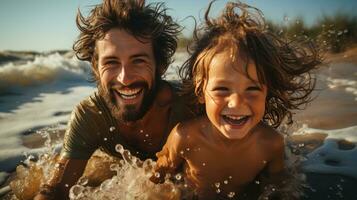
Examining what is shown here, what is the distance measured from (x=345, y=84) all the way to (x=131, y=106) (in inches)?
177

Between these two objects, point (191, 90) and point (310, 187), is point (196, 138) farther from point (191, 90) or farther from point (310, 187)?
point (310, 187)

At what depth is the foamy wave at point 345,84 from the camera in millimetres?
5769

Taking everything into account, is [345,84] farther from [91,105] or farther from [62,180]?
[62,180]

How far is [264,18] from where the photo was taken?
291 cm

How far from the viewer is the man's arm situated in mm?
3051

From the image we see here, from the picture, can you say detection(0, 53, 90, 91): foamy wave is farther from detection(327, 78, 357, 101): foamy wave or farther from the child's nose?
the child's nose

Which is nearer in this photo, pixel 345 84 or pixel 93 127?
pixel 93 127

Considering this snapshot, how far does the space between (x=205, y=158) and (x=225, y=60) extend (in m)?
0.85

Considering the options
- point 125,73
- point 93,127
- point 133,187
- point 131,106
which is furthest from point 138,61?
point 133,187

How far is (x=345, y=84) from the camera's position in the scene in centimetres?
623

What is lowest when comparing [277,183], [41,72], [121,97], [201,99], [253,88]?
[41,72]

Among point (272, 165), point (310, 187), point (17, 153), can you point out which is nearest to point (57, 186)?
point (17, 153)

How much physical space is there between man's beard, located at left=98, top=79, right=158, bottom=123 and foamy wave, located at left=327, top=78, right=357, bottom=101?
12.3 ft

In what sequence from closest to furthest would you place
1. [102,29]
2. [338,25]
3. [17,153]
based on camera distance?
[102,29]
[17,153]
[338,25]
